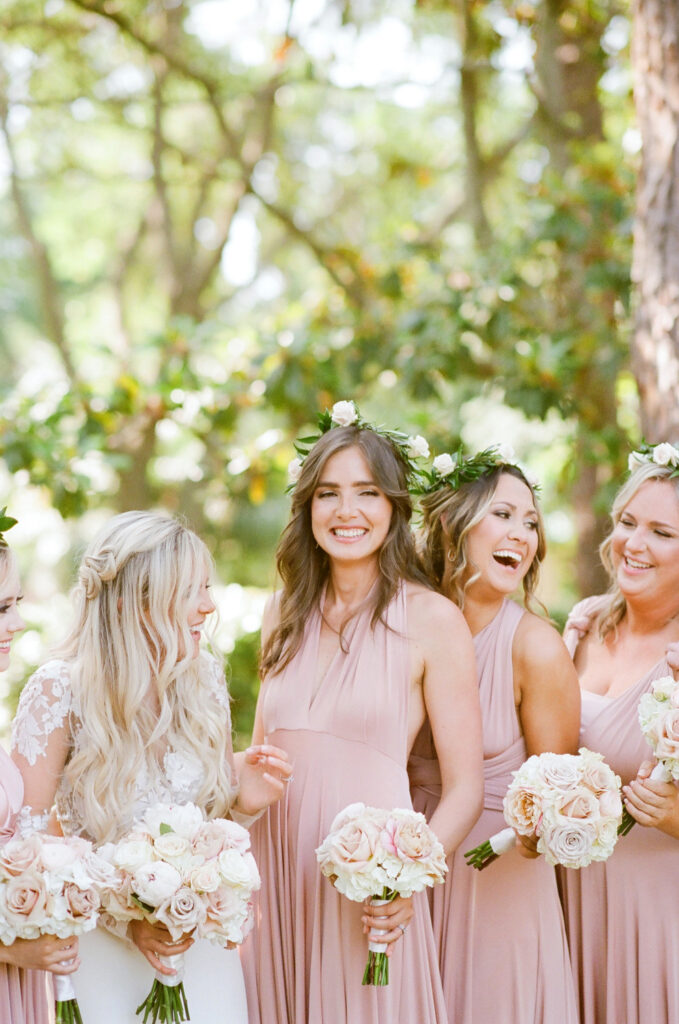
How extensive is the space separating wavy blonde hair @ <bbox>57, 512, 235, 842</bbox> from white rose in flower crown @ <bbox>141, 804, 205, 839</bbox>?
0.77 ft

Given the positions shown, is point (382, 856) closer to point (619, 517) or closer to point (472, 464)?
point (472, 464)

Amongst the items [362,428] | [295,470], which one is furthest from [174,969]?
[362,428]

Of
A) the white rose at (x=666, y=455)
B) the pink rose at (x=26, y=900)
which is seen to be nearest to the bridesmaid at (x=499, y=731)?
the white rose at (x=666, y=455)

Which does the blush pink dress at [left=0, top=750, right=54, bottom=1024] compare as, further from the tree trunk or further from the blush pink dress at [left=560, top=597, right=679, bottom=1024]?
the tree trunk

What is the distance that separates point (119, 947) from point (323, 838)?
0.70m

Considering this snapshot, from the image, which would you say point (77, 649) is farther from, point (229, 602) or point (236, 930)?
point (229, 602)

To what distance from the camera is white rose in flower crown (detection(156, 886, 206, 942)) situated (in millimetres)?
2818

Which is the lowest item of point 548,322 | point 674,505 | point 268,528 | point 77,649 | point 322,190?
point 268,528

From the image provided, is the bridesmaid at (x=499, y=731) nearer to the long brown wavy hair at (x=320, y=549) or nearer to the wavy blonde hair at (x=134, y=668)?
the long brown wavy hair at (x=320, y=549)

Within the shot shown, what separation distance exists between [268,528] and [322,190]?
236 inches

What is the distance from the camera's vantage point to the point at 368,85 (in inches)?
383

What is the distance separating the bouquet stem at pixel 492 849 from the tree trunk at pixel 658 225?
213 centimetres

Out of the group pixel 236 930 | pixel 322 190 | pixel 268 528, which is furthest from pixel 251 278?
pixel 236 930

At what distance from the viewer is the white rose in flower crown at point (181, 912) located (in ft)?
9.25
